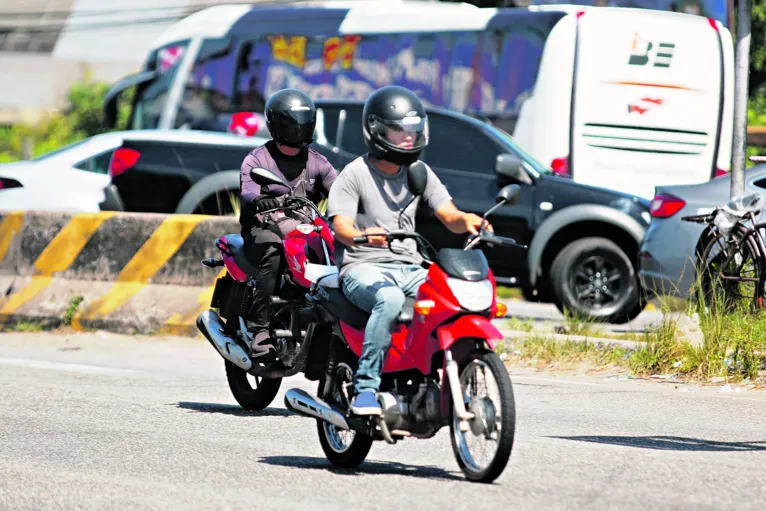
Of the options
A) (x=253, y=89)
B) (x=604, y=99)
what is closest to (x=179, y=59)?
(x=253, y=89)

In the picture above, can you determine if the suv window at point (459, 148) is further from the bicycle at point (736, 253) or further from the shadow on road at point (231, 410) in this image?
the shadow on road at point (231, 410)

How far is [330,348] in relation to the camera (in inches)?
260

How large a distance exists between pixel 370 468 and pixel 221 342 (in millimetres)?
2270

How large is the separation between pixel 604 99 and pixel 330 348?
10.1 m

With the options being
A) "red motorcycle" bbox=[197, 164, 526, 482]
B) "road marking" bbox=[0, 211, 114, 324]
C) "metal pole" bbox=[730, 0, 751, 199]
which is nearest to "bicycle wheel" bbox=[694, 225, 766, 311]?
"metal pole" bbox=[730, 0, 751, 199]

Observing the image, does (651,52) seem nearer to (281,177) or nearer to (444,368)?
(281,177)

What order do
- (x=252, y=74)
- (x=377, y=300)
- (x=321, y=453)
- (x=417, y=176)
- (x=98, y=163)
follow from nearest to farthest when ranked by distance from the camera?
(x=377, y=300)
(x=417, y=176)
(x=321, y=453)
(x=98, y=163)
(x=252, y=74)

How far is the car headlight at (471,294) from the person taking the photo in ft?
18.9

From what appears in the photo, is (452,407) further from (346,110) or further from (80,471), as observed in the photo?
(346,110)

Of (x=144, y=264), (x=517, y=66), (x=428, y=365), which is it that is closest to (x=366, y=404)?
(x=428, y=365)

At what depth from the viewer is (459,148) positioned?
1346 cm

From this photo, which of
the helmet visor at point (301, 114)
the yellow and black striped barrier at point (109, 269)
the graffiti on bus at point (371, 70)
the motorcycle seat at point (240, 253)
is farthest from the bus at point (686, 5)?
the motorcycle seat at point (240, 253)

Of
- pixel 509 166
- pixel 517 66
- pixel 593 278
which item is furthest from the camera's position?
pixel 517 66

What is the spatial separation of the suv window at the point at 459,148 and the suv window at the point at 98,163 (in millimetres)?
3687
